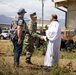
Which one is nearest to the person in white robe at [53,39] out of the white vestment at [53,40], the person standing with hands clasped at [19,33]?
the white vestment at [53,40]

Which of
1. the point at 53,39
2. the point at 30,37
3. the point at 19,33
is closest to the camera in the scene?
the point at 53,39

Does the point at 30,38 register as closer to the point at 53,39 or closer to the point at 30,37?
the point at 30,37

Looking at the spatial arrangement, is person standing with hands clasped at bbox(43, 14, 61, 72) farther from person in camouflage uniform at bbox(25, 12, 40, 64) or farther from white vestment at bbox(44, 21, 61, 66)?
person in camouflage uniform at bbox(25, 12, 40, 64)

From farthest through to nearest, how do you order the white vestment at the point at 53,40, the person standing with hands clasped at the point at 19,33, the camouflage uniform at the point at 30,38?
1. the camouflage uniform at the point at 30,38
2. the person standing with hands clasped at the point at 19,33
3. the white vestment at the point at 53,40

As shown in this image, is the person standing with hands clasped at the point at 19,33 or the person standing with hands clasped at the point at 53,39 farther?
the person standing with hands clasped at the point at 19,33

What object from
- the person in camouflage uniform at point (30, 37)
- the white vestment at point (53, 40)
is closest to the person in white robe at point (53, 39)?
the white vestment at point (53, 40)

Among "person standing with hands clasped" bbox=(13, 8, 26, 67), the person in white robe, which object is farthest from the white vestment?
"person standing with hands clasped" bbox=(13, 8, 26, 67)

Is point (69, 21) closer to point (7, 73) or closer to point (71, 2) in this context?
point (71, 2)

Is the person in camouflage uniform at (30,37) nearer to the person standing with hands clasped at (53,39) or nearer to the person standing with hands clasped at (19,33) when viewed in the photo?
the person standing with hands clasped at (19,33)

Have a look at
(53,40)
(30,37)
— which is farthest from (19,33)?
(30,37)

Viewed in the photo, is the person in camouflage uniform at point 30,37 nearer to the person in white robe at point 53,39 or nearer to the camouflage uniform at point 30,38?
the camouflage uniform at point 30,38

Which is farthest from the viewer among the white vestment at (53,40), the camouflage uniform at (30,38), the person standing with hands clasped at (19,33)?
the camouflage uniform at (30,38)

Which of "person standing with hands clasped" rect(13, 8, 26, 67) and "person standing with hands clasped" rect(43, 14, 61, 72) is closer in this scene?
"person standing with hands clasped" rect(43, 14, 61, 72)

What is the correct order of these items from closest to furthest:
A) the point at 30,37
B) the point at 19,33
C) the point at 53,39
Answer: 1. the point at 53,39
2. the point at 19,33
3. the point at 30,37
